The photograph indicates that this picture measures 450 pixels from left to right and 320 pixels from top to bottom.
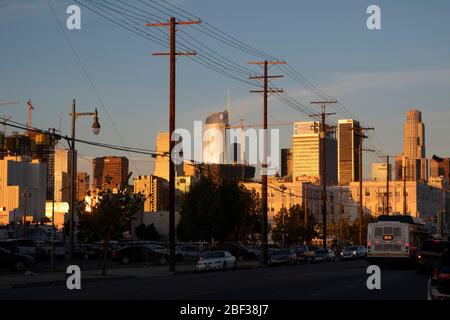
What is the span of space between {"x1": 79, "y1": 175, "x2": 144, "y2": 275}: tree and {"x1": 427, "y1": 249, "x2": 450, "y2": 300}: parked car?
2789 cm

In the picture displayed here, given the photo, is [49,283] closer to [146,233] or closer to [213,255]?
[213,255]

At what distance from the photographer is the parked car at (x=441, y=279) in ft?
70.8

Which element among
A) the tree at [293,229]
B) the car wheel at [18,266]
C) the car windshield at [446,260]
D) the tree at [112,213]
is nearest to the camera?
the car windshield at [446,260]

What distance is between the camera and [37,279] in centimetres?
3959

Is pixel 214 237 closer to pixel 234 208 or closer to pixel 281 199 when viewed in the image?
pixel 234 208

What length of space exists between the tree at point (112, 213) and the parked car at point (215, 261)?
6846 mm

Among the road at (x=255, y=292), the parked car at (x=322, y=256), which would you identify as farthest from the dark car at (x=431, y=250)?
the parked car at (x=322, y=256)

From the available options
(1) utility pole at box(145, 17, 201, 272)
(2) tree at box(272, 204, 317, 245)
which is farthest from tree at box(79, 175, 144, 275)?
(2) tree at box(272, 204, 317, 245)

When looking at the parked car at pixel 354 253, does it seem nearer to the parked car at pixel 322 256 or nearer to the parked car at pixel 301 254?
the parked car at pixel 322 256

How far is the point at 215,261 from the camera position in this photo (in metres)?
54.5

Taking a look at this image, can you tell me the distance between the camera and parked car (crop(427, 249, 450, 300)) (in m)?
21.6
